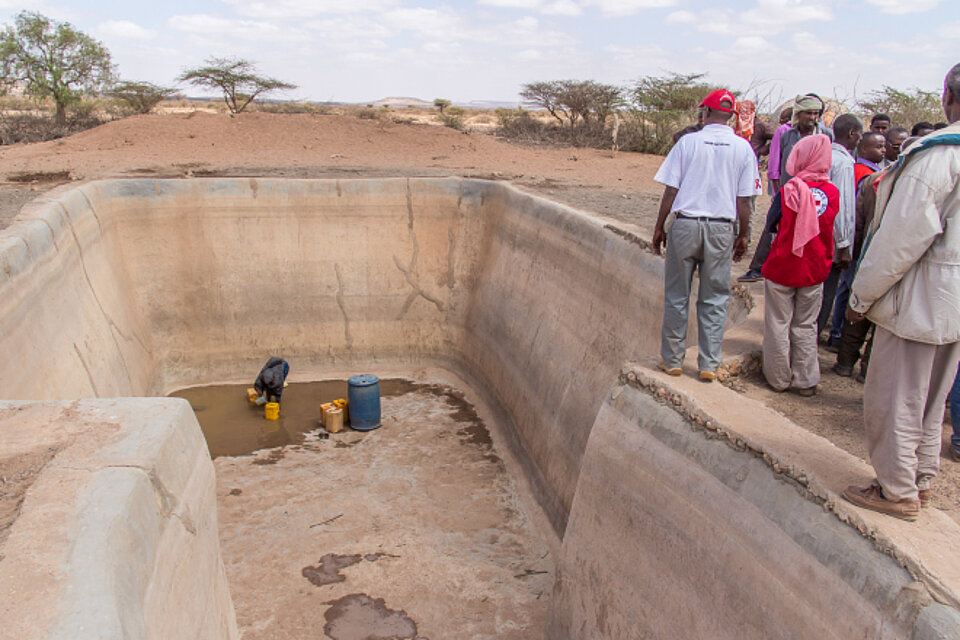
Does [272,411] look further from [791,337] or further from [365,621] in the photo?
[791,337]

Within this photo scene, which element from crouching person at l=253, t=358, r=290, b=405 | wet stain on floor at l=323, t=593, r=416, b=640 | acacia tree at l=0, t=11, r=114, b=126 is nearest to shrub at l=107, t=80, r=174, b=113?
acacia tree at l=0, t=11, r=114, b=126

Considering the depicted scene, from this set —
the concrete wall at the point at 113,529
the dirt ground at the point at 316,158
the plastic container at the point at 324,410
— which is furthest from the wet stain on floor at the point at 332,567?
the dirt ground at the point at 316,158

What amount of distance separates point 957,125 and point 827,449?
1470 millimetres

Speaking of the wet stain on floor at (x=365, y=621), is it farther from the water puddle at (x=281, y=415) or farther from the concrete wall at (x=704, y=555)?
the water puddle at (x=281, y=415)

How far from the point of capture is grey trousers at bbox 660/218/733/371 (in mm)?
3867

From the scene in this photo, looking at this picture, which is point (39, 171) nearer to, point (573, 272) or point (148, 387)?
point (148, 387)

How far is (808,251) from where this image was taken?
409 centimetres

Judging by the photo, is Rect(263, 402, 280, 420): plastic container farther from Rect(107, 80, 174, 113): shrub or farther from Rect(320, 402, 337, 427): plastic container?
Rect(107, 80, 174, 113): shrub

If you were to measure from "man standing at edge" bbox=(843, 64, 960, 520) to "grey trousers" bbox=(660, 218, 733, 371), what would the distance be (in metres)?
1.14

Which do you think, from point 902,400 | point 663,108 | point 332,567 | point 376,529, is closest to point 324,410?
point 376,529

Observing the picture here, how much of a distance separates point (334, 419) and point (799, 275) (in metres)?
6.08

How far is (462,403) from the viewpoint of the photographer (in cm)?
976

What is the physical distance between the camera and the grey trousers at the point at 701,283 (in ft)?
12.7

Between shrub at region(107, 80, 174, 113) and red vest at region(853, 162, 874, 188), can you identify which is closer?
red vest at region(853, 162, 874, 188)
